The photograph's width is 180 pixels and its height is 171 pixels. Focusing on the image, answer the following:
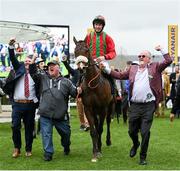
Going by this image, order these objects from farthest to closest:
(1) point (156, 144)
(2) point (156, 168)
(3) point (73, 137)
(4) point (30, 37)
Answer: (4) point (30, 37) → (3) point (73, 137) → (1) point (156, 144) → (2) point (156, 168)

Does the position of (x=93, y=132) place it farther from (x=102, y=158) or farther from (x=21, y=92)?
(x=21, y=92)

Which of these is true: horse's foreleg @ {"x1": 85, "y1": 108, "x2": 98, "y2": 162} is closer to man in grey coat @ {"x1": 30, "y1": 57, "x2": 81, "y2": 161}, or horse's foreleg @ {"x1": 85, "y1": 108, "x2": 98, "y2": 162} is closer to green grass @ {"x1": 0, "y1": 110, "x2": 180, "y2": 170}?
green grass @ {"x1": 0, "y1": 110, "x2": 180, "y2": 170}

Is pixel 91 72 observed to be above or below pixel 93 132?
above

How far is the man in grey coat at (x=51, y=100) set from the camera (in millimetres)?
8612

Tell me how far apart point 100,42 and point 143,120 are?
2359mm

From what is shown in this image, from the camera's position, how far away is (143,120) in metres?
8.13

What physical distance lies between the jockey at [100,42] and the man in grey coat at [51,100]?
3.68ft

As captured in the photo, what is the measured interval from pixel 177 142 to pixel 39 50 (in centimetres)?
1402

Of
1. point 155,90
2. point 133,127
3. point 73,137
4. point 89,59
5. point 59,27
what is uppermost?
point 59,27

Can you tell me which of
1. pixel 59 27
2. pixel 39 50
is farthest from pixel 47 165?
pixel 59 27

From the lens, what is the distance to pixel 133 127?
8.42 m

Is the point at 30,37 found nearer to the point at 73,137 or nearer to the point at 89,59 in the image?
the point at 73,137

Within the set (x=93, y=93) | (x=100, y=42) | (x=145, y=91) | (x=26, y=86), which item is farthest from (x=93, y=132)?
(x=100, y=42)

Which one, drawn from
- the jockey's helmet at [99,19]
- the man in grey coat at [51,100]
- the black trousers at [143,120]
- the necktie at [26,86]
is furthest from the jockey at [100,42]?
the black trousers at [143,120]
